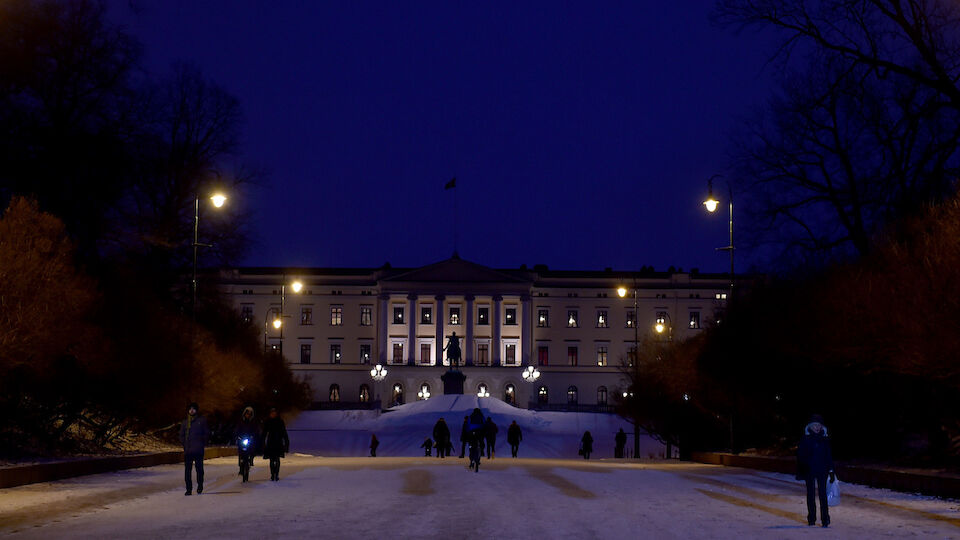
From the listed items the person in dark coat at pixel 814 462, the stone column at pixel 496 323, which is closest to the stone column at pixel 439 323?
the stone column at pixel 496 323

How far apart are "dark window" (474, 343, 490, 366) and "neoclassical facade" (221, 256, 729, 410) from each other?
142mm

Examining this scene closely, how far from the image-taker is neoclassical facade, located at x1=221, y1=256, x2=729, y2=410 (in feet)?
442

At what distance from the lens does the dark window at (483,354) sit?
445 feet

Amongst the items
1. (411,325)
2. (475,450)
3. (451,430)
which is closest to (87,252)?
(475,450)

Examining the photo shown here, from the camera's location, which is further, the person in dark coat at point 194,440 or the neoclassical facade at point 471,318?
the neoclassical facade at point 471,318

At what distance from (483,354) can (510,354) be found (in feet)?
10.5

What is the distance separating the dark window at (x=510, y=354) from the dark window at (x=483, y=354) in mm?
2010

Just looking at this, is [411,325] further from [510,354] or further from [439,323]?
[510,354]

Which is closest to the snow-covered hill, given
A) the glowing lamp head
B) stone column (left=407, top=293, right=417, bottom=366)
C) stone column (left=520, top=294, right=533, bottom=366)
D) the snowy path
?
stone column (left=407, top=293, right=417, bottom=366)

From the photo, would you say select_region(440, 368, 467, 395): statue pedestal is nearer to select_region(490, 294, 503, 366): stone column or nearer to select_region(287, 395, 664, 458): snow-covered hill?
select_region(287, 395, 664, 458): snow-covered hill

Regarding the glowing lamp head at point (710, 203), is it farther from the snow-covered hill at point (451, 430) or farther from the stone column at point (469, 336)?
the stone column at point (469, 336)

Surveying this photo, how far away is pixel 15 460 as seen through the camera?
24188 millimetres

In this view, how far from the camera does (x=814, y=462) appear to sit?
15570 millimetres

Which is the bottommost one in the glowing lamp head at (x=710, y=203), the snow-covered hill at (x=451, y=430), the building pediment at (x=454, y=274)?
the snow-covered hill at (x=451, y=430)
